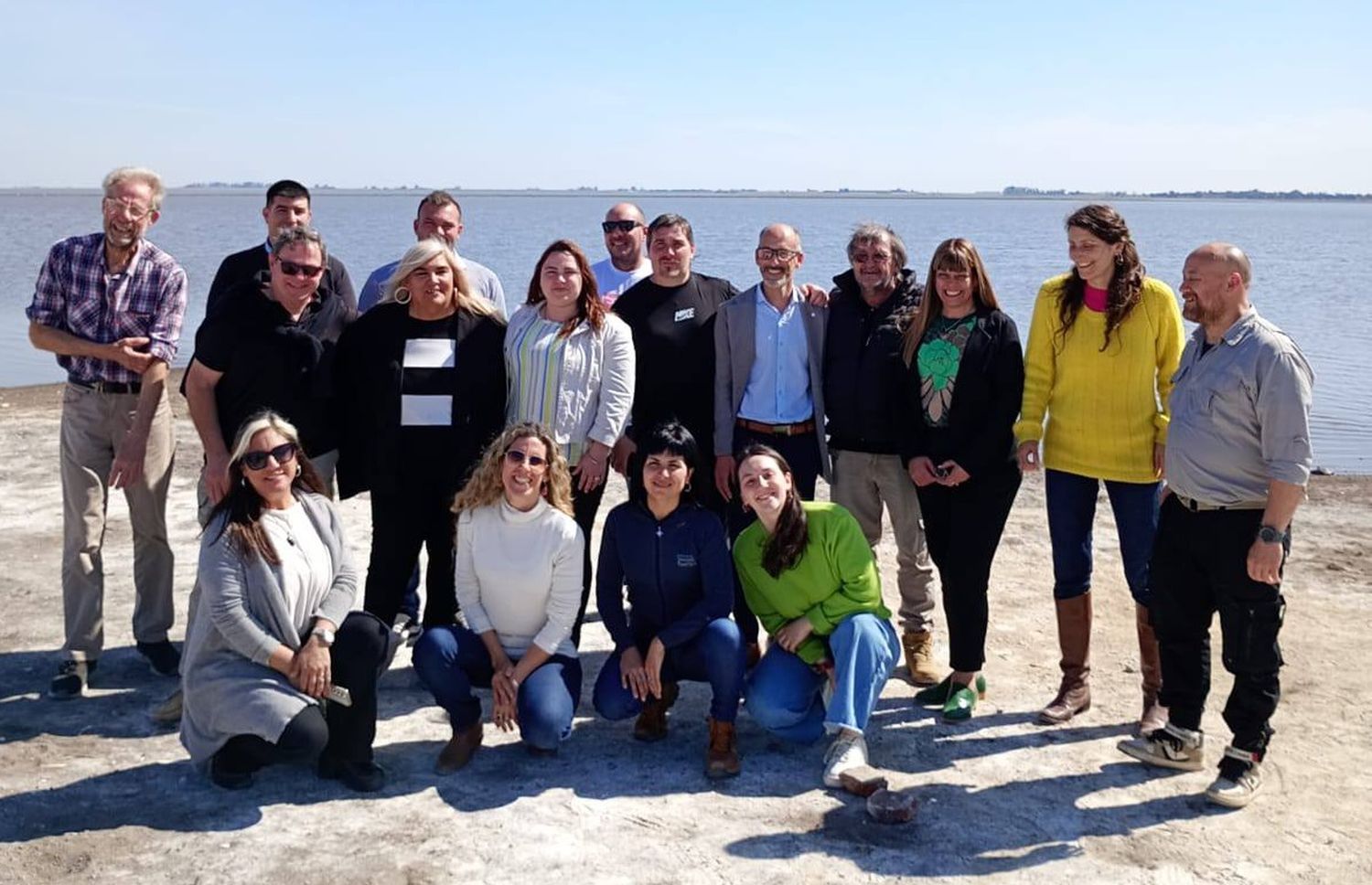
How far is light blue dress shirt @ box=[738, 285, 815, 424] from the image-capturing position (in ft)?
18.7

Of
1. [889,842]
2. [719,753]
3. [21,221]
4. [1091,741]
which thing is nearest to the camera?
[889,842]

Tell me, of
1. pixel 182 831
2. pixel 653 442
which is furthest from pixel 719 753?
pixel 182 831

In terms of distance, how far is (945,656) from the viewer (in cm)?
612

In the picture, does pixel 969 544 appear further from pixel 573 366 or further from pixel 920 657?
pixel 573 366

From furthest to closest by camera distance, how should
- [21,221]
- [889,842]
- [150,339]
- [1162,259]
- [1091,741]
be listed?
1. [21,221]
2. [1162,259]
3. [150,339]
4. [1091,741]
5. [889,842]

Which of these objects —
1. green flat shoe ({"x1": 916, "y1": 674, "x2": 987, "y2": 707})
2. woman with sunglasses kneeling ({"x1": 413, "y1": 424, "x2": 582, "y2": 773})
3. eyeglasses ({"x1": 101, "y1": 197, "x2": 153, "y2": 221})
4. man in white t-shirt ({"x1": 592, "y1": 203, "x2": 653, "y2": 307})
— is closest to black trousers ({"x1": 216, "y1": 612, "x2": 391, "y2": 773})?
woman with sunglasses kneeling ({"x1": 413, "y1": 424, "x2": 582, "y2": 773})

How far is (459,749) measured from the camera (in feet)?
15.8

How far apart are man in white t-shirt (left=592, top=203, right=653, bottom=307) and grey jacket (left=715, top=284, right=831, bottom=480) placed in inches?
47.0

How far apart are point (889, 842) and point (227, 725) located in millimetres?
2436

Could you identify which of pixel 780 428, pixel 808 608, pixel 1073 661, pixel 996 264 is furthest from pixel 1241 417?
pixel 996 264

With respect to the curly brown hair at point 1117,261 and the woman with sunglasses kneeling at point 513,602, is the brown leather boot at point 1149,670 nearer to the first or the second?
the curly brown hair at point 1117,261

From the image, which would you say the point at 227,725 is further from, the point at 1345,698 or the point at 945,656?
the point at 1345,698

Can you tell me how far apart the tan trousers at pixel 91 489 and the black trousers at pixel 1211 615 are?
443 centimetres

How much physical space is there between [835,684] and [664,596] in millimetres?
800
